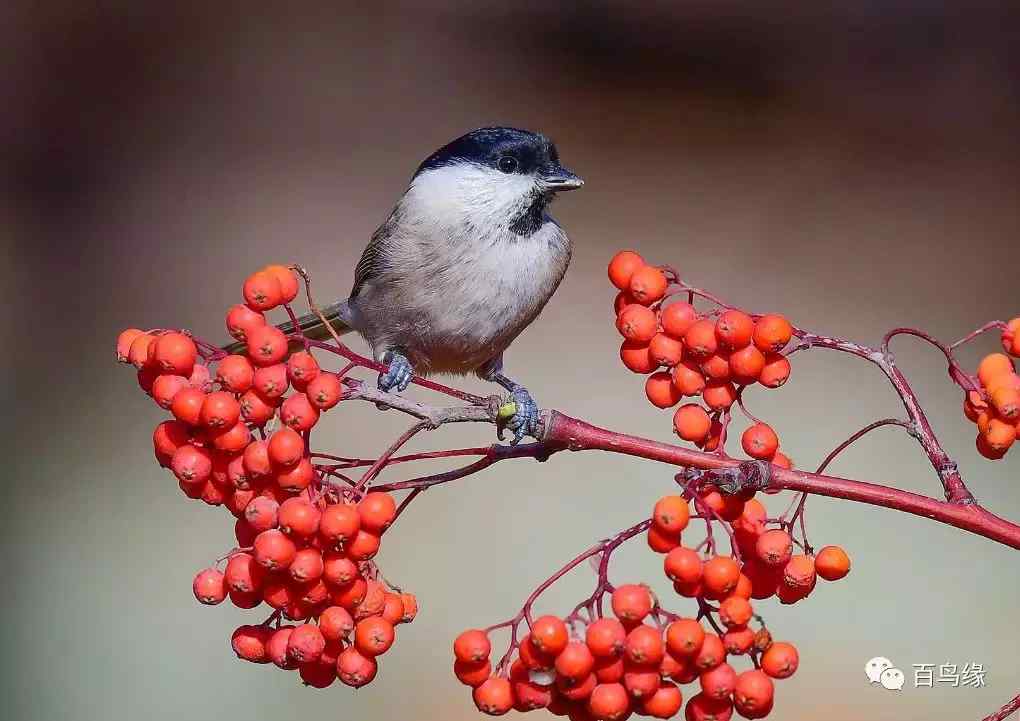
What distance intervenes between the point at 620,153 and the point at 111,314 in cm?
180

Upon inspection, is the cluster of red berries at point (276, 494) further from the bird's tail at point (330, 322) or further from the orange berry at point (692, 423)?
the bird's tail at point (330, 322)

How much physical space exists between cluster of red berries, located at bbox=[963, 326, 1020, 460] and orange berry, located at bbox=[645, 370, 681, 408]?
280 millimetres

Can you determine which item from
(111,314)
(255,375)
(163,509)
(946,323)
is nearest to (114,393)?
(111,314)

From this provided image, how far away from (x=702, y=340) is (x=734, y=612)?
0.81 feet

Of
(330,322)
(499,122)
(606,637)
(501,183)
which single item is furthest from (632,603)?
(499,122)

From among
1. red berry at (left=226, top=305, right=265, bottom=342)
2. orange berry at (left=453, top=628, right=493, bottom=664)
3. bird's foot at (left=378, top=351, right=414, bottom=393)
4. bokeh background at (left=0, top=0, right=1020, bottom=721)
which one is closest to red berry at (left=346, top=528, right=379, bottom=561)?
orange berry at (left=453, top=628, right=493, bottom=664)

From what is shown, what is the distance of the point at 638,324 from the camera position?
1.11m

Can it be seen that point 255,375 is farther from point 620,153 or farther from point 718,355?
point 620,153

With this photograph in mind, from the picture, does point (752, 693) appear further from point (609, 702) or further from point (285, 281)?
point (285, 281)

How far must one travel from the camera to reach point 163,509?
3.54 meters

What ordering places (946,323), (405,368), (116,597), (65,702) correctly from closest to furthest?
(405,368) < (65,702) < (116,597) < (946,323)

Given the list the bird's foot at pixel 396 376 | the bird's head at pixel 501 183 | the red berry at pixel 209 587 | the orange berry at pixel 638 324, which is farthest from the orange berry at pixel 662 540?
the bird's head at pixel 501 183

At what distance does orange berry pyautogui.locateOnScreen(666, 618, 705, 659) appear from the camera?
0.96 meters

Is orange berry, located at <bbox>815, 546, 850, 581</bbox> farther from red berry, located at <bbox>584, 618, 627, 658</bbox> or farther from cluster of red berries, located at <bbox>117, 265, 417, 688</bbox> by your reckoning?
cluster of red berries, located at <bbox>117, 265, 417, 688</bbox>
